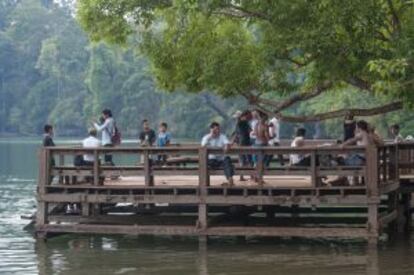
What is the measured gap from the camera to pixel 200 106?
3703 inches

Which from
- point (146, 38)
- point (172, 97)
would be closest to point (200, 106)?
point (172, 97)

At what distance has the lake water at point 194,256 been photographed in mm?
17125

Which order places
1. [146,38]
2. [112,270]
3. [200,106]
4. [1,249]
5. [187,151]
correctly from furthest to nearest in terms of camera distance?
1. [200,106]
2. [146,38]
3. [1,249]
4. [187,151]
5. [112,270]

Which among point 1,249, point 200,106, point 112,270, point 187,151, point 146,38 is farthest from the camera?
point 200,106

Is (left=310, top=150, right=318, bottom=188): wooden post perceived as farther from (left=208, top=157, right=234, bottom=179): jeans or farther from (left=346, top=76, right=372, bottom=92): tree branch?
(left=346, top=76, right=372, bottom=92): tree branch

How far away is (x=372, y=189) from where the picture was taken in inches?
711

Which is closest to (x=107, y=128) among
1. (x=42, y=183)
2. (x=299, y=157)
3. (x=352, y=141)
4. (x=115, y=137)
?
(x=115, y=137)

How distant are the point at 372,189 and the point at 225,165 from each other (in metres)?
3.14

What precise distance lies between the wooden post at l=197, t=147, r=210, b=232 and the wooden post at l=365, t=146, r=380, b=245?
3360 mm

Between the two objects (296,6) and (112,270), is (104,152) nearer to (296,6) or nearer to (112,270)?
(112,270)

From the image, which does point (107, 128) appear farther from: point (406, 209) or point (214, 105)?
point (214, 105)

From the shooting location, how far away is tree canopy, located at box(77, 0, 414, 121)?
53.8ft

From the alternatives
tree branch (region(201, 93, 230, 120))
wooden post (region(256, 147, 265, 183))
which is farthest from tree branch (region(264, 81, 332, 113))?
tree branch (region(201, 93, 230, 120))

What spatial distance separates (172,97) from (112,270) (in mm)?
81151
